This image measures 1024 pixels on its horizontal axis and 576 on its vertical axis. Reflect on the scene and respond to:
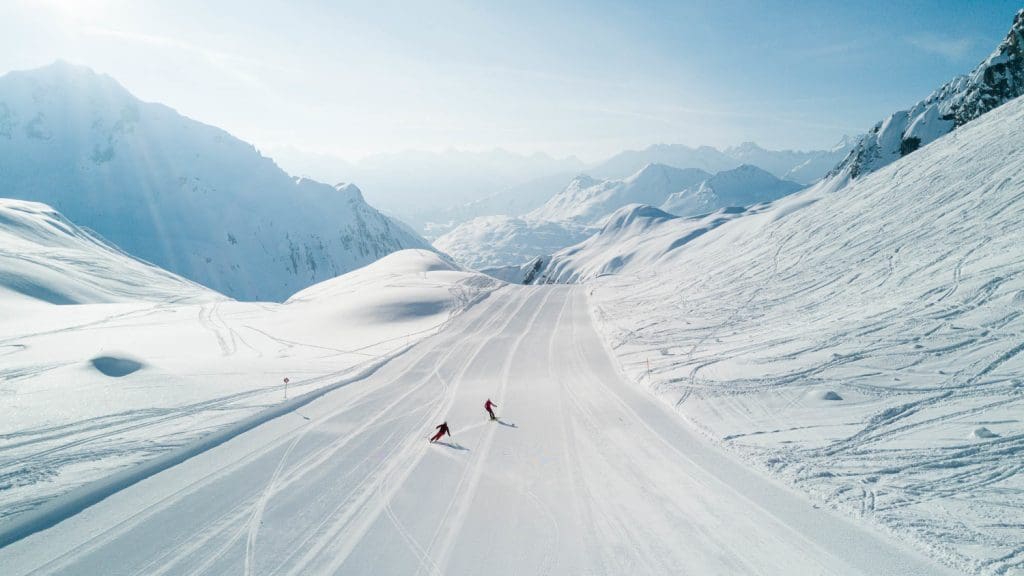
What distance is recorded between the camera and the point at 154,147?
199125 mm

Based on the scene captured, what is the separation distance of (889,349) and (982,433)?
5420 millimetres

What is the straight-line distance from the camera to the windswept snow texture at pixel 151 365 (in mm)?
12203

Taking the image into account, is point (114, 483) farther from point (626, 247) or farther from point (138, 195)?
point (138, 195)

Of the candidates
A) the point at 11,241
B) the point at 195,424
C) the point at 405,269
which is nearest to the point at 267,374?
the point at 195,424

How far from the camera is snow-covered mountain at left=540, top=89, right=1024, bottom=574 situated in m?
9.27

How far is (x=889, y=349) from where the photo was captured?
15070mm

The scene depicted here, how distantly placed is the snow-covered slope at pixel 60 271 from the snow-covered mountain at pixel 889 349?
47.6m

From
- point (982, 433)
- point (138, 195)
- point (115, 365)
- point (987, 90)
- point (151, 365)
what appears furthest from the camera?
point (138, 195)

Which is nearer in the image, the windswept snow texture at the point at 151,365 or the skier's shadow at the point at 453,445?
the windswept snow texture at the point at 151,365

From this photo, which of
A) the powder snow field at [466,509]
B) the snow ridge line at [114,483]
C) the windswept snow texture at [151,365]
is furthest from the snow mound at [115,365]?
the powder snow field at [466,509]

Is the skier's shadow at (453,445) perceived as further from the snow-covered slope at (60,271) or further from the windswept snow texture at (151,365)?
the snow-covered slope at (60,271)

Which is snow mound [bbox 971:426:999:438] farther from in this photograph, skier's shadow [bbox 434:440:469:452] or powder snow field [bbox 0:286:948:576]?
skier's shadow [bbox 434:440:469:452]

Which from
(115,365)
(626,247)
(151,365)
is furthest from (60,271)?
(626,247)

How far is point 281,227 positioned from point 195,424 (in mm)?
206675
